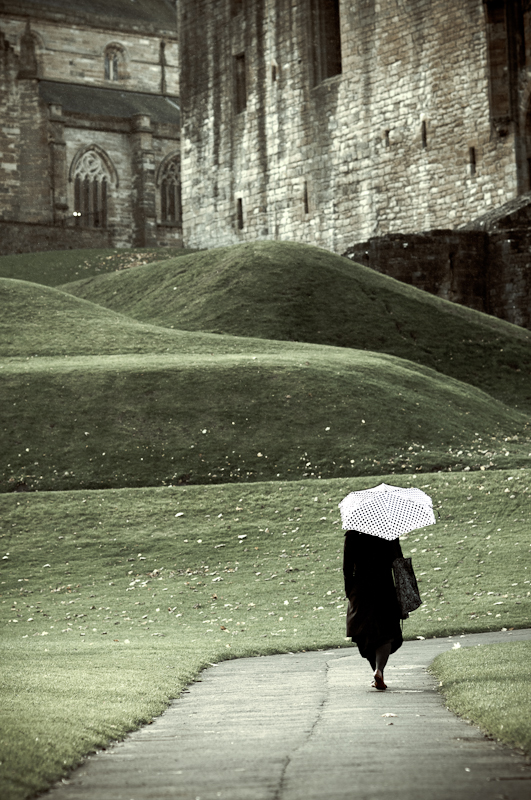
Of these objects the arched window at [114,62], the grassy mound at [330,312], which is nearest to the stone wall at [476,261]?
the grassy mound at [330,312]

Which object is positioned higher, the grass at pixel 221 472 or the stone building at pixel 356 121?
the stone building at pixel 356 121

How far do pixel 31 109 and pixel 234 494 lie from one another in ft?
200

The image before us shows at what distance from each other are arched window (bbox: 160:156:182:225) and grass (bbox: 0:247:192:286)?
23247mm

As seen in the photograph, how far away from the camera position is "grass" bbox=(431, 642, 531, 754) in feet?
23.9

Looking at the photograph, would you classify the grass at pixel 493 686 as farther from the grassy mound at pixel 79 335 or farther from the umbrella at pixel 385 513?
the grassy mound at pixel 79 335

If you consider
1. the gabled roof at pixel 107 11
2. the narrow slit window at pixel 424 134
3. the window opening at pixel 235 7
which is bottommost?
the narrow slit window at pixel 424 134

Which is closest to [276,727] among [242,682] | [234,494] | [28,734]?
[28,734]

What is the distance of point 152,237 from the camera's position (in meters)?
77.3

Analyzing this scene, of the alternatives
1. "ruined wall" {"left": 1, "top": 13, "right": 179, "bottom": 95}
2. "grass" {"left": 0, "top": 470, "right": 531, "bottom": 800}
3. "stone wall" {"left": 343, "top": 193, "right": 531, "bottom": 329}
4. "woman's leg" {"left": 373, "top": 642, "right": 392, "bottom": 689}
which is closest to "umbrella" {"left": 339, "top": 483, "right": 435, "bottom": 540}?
"woman's leg" {"left": 373, "top": 642, "right": 392, "bottom": 689}

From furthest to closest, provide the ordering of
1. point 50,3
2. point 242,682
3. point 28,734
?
point 50,3
point 242,682
point 28,734

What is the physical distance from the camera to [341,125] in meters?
51.7

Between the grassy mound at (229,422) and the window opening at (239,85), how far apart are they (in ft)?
108

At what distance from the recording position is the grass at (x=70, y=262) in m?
50.0

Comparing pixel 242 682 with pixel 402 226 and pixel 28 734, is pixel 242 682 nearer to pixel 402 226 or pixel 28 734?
pixel 28 734
